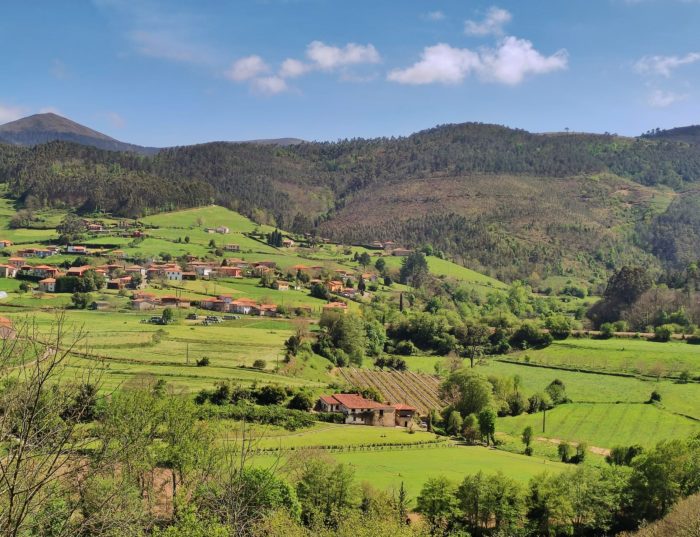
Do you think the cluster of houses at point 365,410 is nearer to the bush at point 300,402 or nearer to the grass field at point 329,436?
the grass field at point 329,436

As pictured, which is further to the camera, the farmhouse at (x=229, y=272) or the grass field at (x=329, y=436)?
the farmhouse at (x=229, y=272)

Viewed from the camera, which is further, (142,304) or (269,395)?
(142,304)

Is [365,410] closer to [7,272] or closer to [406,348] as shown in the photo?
[406,348]

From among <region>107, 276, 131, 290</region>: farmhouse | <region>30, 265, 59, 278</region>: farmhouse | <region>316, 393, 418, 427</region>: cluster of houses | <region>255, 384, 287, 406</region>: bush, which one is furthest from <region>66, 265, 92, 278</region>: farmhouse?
<region>316, 393, 418, 427</region>: cluster of houses

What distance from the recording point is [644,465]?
32.2 meters

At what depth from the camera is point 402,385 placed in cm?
6712

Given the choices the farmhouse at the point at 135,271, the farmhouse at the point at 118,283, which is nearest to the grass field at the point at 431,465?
the farmhouse at the point at 118,283

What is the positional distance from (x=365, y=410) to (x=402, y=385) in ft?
55.5

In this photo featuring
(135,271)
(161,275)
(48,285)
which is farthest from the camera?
(161,275)

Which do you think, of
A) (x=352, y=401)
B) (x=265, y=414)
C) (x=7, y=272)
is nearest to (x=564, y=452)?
(x=352, y=401)

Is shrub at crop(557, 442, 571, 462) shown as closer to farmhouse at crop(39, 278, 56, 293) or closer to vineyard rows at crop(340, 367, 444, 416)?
vineyard rows at crop(340, 367, 444, 416)

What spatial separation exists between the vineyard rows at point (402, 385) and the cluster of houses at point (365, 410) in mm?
3604

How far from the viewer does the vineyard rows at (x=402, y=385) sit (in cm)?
6062

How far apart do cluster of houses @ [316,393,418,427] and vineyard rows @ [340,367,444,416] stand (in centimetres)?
360
